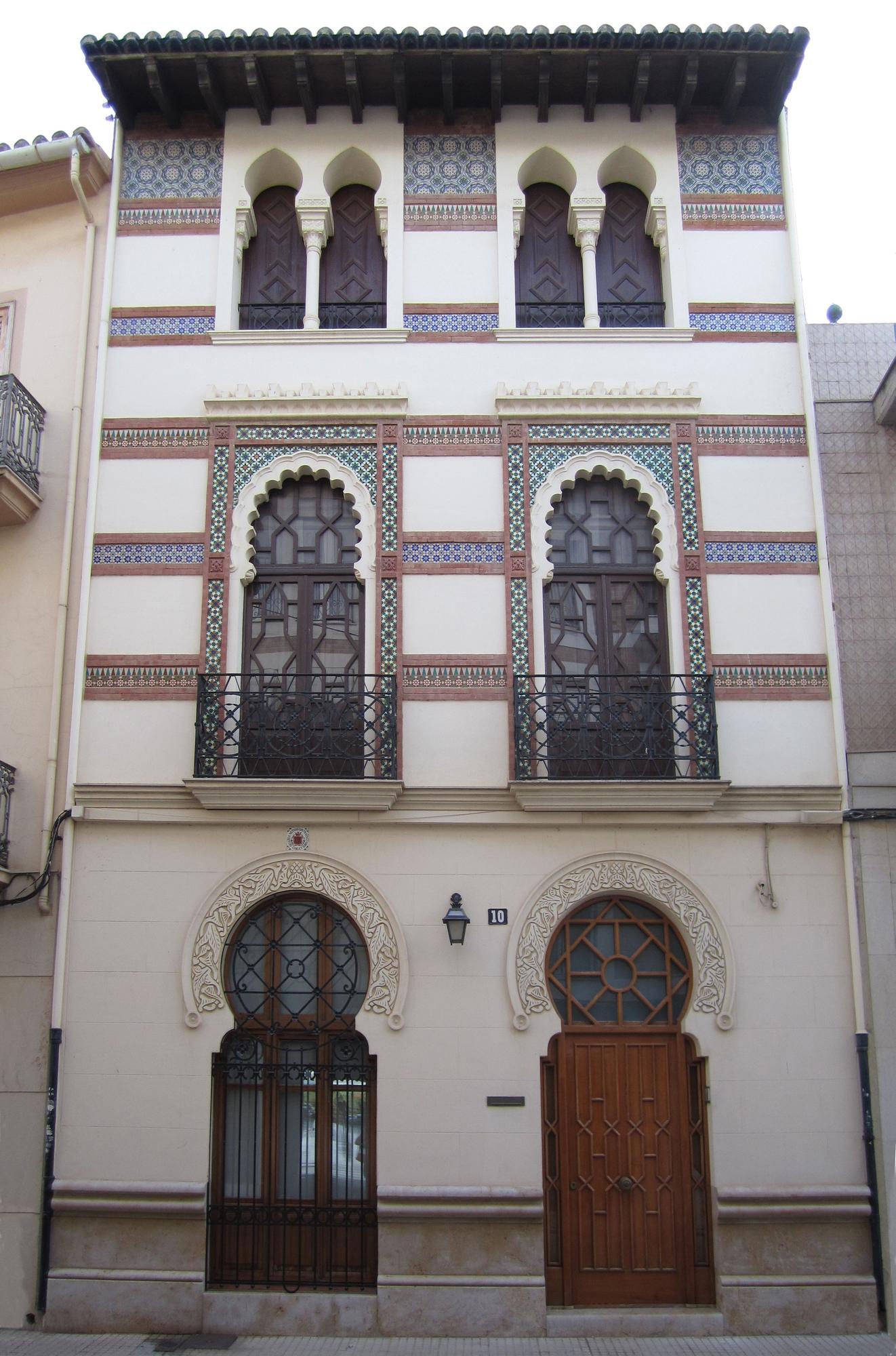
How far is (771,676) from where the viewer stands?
31.7 ft

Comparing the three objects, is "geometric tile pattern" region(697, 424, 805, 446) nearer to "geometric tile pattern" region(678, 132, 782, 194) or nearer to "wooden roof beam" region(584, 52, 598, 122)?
"geometric tile pattern" region(678, 132, 782, 194)

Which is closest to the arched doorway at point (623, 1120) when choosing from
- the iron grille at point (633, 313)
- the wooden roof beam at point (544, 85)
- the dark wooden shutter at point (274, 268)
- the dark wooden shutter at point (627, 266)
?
the iron grille at point (633, 313)

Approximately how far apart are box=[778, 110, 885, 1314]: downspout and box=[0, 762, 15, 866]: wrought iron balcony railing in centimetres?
703

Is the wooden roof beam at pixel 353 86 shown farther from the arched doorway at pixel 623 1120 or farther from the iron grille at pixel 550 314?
the arched doorway at pixel 623 1120

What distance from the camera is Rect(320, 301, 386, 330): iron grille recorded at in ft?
35.5

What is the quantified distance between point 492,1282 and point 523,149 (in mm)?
10125

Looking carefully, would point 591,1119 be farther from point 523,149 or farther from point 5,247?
point 5,247

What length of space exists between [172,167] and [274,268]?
140cm

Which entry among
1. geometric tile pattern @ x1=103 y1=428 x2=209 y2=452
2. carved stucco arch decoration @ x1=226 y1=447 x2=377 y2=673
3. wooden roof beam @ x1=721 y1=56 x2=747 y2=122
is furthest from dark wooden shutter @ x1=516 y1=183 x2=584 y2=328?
geometric tile pattern @ x1=103 y1=428 x2=209 y2=452

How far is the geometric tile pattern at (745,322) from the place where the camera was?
1049cm

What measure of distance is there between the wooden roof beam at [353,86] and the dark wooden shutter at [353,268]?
2.17 ft

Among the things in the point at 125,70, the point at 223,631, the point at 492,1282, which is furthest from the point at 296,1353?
the point at 125,70

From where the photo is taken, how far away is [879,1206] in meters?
8.58

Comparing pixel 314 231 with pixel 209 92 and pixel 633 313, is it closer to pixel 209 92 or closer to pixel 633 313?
pixel 209 92
